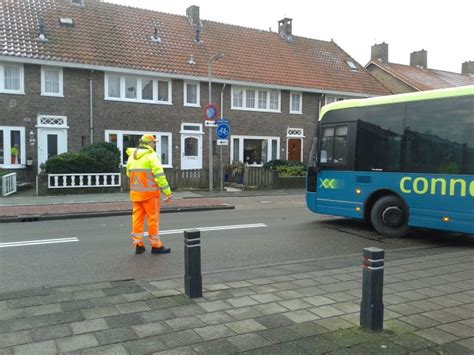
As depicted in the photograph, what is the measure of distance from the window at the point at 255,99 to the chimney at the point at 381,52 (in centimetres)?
1694

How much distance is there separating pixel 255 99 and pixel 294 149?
3.90 m

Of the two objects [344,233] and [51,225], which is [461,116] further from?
[51,225]

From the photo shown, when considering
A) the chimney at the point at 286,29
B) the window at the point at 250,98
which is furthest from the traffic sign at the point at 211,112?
the chimney at the point at 286,29

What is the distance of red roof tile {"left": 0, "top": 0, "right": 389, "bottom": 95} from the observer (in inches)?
828

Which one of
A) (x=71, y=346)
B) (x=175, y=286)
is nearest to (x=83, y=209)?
(x=175, y=286)

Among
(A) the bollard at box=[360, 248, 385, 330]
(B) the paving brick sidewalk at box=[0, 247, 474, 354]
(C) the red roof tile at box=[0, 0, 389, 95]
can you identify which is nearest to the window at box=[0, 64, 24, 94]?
(C) the red roof tile at box=[0, 0, 389, 95]

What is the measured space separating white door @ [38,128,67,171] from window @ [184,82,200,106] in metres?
6.51

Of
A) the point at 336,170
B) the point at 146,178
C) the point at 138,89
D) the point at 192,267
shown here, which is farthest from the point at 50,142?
the point at 192,267

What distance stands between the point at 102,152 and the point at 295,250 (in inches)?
493

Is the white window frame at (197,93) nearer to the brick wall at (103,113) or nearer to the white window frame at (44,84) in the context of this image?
the brick wall at (103,113)

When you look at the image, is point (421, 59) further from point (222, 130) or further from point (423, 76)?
point (222, 130)

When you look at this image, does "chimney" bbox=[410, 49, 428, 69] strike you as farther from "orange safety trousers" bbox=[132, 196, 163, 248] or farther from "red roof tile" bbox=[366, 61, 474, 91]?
"orange safety trousers" bbox=[132, 196, 163, 248]

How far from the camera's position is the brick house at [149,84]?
1995cm

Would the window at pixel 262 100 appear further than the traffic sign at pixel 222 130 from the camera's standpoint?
Yes
